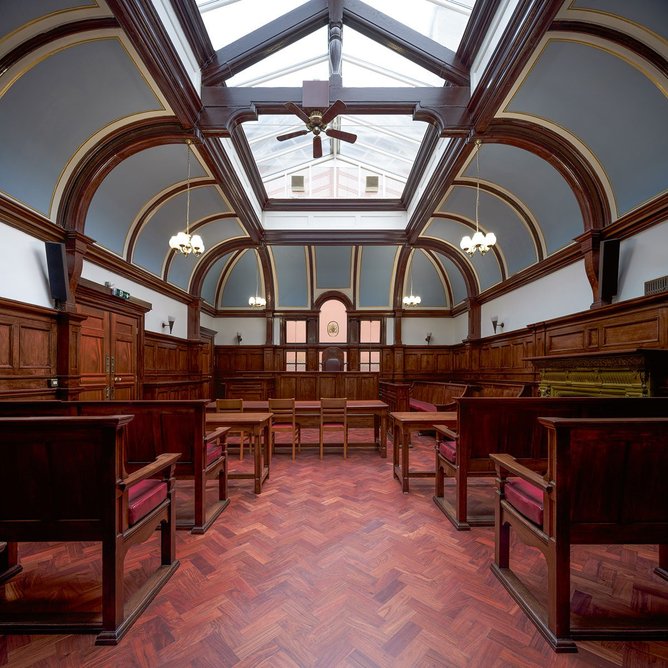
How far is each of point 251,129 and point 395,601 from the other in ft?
24.5

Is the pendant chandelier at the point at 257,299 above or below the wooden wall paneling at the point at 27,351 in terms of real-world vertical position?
above

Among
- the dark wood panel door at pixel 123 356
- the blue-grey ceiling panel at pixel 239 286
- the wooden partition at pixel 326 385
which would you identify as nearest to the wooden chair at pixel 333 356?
the wooden partition at pixel 326 385

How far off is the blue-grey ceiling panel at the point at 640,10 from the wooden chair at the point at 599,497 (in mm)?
3797

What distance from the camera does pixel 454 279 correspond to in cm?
1253

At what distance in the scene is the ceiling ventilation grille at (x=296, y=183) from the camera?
29.9 feet

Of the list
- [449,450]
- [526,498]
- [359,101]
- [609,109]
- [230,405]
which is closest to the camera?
[526,498]

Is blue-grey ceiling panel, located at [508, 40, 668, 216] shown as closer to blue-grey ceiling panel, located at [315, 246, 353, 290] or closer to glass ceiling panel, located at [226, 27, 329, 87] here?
glass ceiling panel, located at [226, 27, 329, 87]

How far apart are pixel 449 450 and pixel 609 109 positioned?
435cm

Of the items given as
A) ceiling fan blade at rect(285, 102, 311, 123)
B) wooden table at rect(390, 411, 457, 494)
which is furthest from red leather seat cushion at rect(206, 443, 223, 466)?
ceiling fan blade at rect(285, 102, 311, 123)

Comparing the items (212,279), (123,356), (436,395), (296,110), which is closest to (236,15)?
(296,110)

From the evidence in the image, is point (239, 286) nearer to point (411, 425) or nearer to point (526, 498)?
point (411, 425)

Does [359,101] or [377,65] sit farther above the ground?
[377,65]

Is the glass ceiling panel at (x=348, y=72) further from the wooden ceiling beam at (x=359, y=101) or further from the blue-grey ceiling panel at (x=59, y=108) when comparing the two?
the blue-grey ceiling panel at (x=59, y=108)

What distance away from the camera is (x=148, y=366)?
26.0 feet
